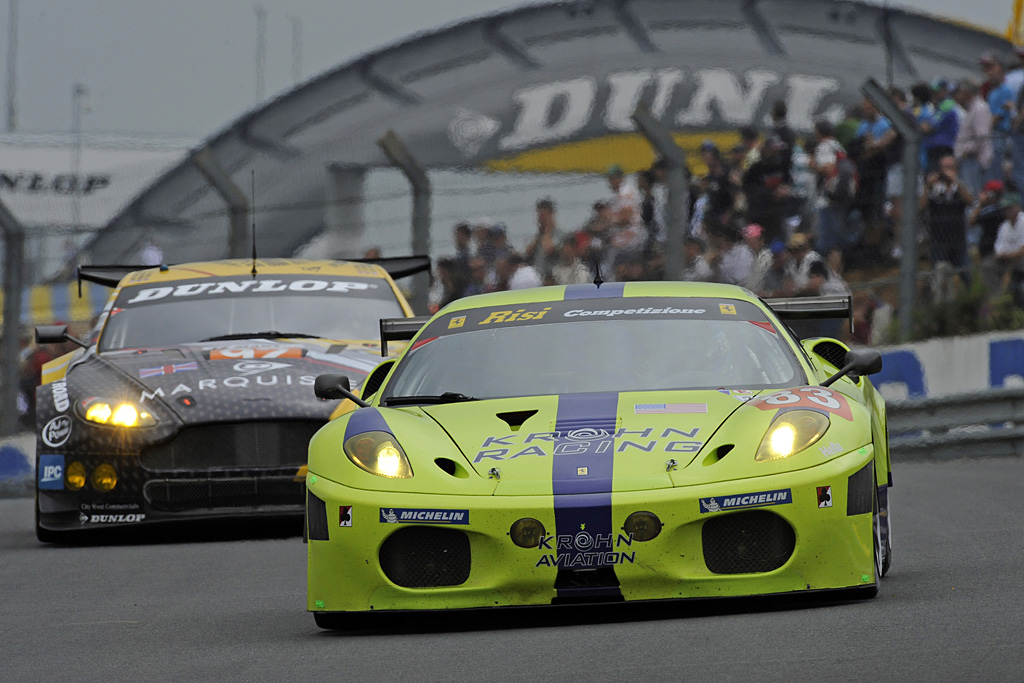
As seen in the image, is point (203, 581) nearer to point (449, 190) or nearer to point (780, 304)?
point (780, 304)

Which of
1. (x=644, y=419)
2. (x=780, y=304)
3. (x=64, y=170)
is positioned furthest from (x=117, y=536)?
(x=64, y=170)

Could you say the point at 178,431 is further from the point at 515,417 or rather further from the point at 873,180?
the point at 873,180

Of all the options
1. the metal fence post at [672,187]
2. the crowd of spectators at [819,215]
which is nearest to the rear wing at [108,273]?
the crowd of spectators at [819,215]

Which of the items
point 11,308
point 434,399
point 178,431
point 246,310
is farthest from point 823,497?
point 11,308

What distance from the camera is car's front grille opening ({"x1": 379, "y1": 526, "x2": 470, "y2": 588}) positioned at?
5.09 m

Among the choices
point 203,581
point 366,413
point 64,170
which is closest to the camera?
point 366,413

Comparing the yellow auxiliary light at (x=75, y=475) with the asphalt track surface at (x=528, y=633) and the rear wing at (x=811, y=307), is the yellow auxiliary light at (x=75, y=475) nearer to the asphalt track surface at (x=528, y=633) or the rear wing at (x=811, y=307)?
the asphalt track surface at (x=528, y=633)

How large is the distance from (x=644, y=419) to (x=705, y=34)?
20347 millimetres

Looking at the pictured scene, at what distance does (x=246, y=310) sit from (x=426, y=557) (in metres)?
5.16

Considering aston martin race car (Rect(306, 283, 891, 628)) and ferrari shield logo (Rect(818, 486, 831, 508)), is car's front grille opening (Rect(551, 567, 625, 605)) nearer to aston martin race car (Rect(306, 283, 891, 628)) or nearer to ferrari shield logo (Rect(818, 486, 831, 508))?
aston martin race car (Rect(306, 283, 891, 628))

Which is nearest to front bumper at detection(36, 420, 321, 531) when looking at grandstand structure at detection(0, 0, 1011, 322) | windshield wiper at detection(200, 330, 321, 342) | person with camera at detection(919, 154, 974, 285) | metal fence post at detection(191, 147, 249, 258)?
windshield wiper at detection(200, 330, 321, 342)

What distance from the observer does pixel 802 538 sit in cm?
502

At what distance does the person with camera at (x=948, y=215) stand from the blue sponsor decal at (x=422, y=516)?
340 inches

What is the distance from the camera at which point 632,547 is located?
497 centimetres
